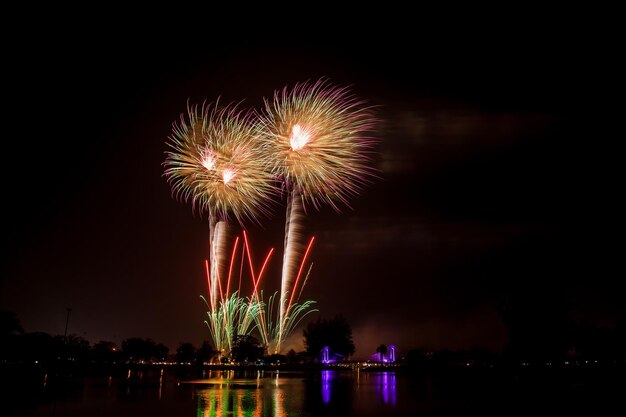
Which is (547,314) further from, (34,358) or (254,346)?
(34,358)

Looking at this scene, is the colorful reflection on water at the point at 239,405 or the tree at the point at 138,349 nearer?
the colorful reflection on water at the point at 239,405

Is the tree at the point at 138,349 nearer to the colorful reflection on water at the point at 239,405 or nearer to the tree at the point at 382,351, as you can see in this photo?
the tree at the point at 382,351

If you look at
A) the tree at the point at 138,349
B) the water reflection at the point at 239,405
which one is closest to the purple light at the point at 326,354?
the tree at the point at 138,349

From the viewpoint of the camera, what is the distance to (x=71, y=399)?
20.4 meters

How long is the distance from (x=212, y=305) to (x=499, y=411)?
24609 mm

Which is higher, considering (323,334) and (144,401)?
(323,334)

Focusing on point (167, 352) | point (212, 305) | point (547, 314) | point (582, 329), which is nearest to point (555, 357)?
point (547, 314)

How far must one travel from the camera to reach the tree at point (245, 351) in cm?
7750

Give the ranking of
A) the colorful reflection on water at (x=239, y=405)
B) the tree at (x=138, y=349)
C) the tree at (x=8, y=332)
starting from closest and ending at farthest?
the colorful reflection on water at (x=239, y=405), the tree at (x=8, y=332), the tree at (x=138, y=349)

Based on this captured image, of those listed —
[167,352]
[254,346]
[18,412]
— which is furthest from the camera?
[167,352]

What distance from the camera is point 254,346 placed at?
81.9 metres

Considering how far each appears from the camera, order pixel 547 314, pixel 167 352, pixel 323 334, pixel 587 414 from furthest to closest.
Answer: pixel 167 352
pixel 323 334
pixel 547 314
pixel 587 414

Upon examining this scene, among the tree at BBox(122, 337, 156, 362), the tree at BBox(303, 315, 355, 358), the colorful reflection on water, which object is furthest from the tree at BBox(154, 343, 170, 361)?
the colorful reflection on water

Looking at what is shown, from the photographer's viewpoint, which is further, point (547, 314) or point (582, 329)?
point (582, 329)
